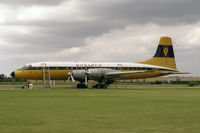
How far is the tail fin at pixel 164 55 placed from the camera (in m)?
52.2

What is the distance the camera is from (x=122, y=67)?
47938 mm

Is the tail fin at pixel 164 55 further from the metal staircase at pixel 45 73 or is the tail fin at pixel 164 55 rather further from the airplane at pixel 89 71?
the metal staircase at pixel 45 73

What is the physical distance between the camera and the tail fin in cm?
5219

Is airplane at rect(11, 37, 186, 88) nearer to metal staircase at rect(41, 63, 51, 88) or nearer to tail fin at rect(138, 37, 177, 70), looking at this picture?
metal staircase at rect(41, 63, 51, 88)

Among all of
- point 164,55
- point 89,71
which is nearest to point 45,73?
point 89,71

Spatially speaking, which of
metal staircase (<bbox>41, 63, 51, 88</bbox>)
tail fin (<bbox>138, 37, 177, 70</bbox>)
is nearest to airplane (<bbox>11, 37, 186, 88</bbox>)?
metal staircase (<bbox>41, 63, 51, 88</bbox>)

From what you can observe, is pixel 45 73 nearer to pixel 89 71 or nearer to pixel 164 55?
pixel 89 71

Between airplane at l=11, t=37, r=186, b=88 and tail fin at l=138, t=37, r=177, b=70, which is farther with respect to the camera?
tail fin at l=138, t=37, r=177, b=70

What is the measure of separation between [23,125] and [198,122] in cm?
657

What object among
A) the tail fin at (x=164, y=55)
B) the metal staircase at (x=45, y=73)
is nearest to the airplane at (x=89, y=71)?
the metal staircase at (x=45, y=73)

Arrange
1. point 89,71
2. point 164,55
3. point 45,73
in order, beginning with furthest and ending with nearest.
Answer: point 164,55 < point 89,71 < point 45,73

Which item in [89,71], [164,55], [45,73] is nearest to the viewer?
[45,73]

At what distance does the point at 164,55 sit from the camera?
53.1 metres

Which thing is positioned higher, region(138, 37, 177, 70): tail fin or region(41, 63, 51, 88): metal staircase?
region(138, 37, 177, 70): tail fin
